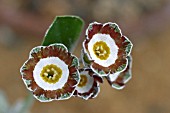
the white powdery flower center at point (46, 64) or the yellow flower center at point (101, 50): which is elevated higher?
the yellow flower center at point (101, 50)

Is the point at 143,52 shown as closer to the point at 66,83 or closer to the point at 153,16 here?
the point at 153,16

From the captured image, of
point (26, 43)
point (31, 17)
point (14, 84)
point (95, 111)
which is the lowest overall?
point (95, 111)

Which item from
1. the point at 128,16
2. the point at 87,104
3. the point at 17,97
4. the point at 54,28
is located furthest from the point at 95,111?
the point at 54,28

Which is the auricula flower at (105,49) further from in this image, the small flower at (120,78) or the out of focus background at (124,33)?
the out of focus background at (124,33)

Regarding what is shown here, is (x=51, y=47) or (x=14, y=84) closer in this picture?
(x=51, y=47)

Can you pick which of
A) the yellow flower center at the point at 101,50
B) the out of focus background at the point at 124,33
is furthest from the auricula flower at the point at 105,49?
the out of focus background at the point at 124,33

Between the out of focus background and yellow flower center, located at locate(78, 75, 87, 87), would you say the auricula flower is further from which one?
the out of focus background

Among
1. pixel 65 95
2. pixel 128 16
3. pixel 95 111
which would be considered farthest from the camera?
pixel 128 16
